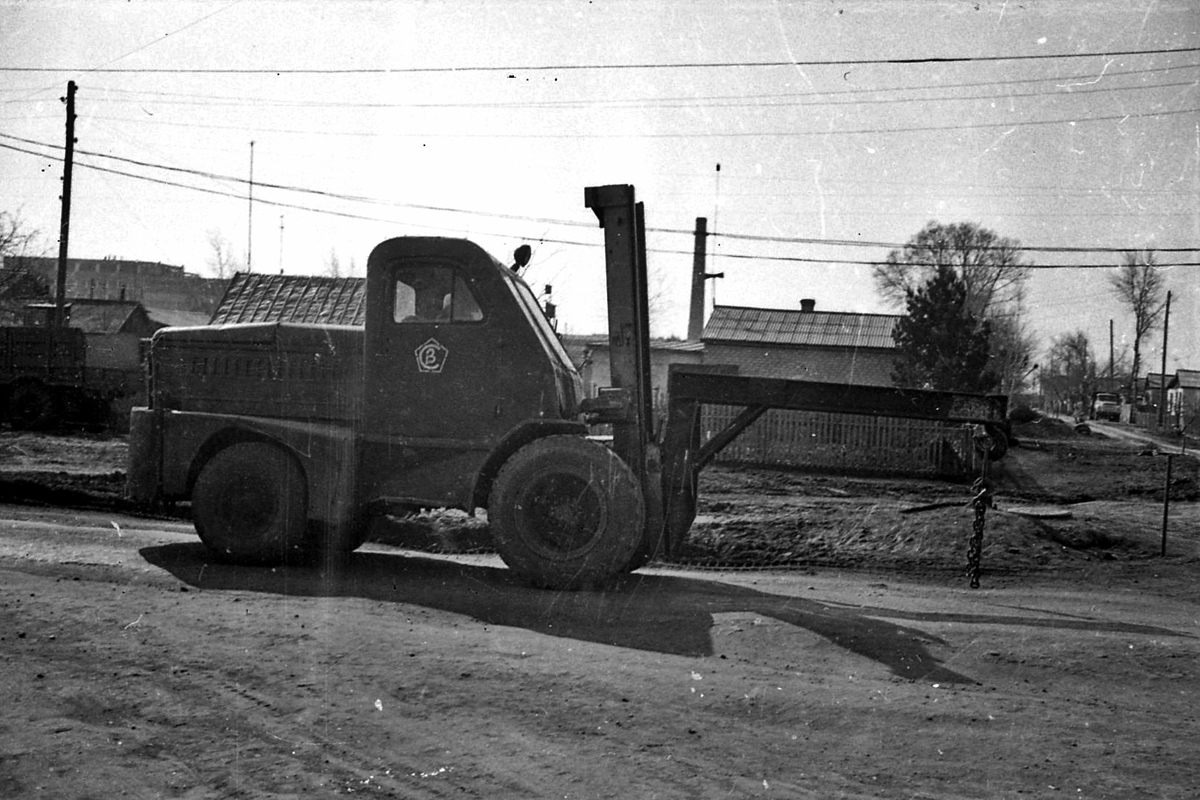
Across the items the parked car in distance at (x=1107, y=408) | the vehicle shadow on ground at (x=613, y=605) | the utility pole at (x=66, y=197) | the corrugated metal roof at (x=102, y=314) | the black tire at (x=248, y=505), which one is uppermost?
the utility pole at (x=66, y=197)

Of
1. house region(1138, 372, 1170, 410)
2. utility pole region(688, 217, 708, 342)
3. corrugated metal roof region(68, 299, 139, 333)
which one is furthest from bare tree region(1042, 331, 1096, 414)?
corrugated metal roof region(68, 299, 139, 333)

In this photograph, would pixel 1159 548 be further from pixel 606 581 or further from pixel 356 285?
pixel 356 285

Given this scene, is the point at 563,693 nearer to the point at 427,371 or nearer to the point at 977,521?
the point at 427,371

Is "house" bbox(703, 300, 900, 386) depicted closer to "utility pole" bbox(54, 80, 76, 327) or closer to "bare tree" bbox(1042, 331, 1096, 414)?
"utility pole" bbox(54, 80, 76, 327)

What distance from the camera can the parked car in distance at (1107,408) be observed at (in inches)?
2749

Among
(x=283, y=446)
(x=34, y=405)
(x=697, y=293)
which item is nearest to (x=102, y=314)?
(x=34, y=405)

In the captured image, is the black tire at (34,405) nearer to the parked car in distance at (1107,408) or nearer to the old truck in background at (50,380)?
the old truck in background at (50,380)

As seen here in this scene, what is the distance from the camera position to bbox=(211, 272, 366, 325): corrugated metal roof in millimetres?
30797

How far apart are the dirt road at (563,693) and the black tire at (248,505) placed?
24.1 inches

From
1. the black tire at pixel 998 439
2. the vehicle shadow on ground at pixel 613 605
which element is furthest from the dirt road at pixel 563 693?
the black tire at pixel 998 439

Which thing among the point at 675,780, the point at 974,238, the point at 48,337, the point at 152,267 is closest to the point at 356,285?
the point at 48,337

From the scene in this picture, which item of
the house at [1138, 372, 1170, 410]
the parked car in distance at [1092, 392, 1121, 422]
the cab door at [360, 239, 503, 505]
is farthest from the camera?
the house at [1138, 372, 1170, 410]

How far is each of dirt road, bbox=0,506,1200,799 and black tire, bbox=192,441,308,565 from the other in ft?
2.01

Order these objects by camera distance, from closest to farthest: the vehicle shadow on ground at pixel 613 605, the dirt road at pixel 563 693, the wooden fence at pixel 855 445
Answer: the dirt road at pixel 563 693
the vehicle shadow on ground at pixel 613 605
the wooden fence at pixel 855 445
